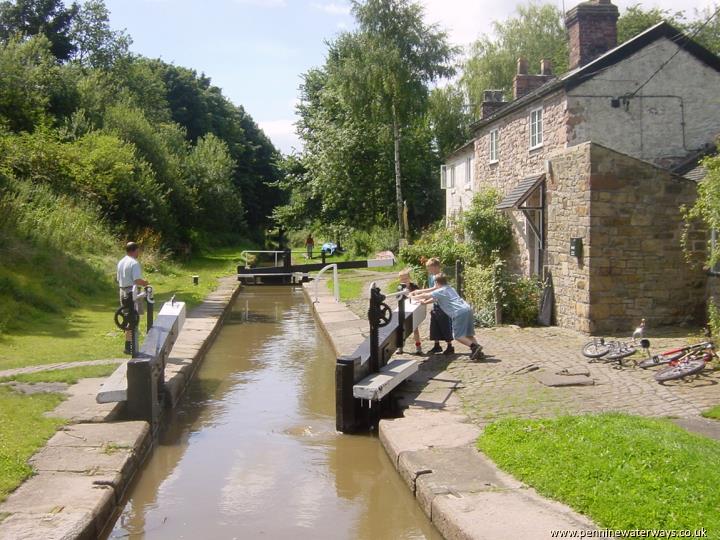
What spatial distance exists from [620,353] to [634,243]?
307 cm

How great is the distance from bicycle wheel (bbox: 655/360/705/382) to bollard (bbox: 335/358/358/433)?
→ 360 centimetres

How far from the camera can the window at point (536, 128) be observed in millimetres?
16562

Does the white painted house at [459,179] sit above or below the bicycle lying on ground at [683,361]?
above

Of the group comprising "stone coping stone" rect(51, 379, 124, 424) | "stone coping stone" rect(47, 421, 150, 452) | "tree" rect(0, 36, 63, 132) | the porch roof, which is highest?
"tree" rect(0, 36, 63, 132)

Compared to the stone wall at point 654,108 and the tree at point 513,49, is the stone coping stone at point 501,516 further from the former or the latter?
the tree at point 513,49

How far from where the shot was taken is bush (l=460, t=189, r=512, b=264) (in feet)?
55.2

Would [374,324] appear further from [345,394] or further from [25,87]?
[25,87]

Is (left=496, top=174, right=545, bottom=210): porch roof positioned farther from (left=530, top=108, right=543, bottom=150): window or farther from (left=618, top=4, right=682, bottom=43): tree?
(left=618, top=4, right=682, bottom=43): tree

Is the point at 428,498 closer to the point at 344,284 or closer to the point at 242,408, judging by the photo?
the point at 242,408

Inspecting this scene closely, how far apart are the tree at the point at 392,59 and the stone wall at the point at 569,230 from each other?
16.4 meters

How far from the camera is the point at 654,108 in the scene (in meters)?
15.4

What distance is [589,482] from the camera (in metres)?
5.08

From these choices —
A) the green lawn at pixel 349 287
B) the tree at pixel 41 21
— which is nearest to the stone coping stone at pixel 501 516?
the green lawn at pixel 349 287

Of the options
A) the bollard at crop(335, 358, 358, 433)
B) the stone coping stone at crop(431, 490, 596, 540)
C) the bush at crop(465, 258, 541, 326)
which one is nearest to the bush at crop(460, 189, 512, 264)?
the bush at crop(465, 258, 541, 326)
